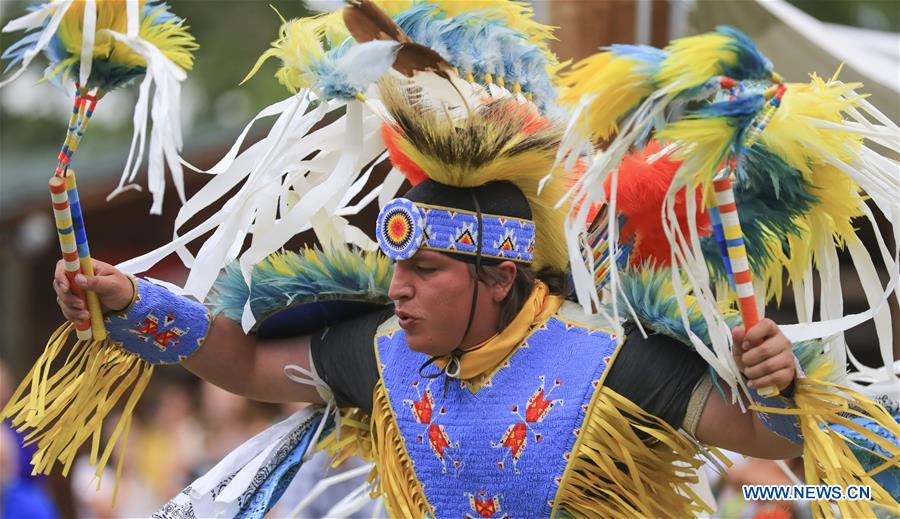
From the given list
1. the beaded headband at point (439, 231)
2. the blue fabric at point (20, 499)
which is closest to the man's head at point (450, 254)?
the beaded headband at point (439, 231)

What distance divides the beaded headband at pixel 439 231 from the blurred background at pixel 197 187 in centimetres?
48

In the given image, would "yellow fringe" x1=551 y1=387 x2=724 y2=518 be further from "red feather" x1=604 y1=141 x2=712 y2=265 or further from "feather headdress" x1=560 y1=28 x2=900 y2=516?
"red feather" x1=604 y1=141 x2=712 y2=265

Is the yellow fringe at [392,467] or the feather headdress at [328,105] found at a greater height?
the feather headdress at [328,105]

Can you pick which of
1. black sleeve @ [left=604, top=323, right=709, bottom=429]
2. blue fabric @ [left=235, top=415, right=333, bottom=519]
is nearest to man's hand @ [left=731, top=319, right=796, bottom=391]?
black sleeve @ [left=604, top=323, right=709, bottom=429]

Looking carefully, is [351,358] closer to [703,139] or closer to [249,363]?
[249,363]

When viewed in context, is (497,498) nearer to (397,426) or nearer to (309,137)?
(397,426)

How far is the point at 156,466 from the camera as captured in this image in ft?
22.7

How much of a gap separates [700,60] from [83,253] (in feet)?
4.47

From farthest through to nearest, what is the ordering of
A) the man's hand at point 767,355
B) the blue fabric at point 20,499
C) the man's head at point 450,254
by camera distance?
1. the blue fabric at point 20,499
2. the man's head at point 450,254
3. the man's hand at point 767,355

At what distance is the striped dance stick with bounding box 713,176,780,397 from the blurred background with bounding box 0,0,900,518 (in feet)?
2.98

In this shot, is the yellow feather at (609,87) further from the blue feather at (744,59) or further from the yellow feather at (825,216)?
the yellow feather at (825,216)

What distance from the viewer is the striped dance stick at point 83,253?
2625 mm

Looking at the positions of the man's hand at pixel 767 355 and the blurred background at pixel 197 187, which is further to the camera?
the blurred background at pixel 197 187

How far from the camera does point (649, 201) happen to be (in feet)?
8.99
